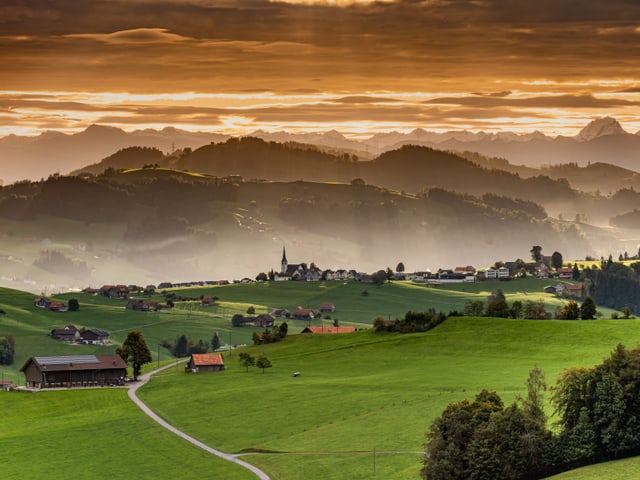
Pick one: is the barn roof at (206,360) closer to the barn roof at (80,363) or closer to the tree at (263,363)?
the barn roof at (80,363)

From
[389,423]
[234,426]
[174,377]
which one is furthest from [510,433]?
[174,377]

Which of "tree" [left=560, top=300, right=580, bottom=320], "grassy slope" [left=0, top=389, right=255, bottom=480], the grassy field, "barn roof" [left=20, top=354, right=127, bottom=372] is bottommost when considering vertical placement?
"grassy slope" [left=0, top=389, right=255, bottom=480]

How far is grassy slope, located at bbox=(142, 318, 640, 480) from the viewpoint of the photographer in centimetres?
9812

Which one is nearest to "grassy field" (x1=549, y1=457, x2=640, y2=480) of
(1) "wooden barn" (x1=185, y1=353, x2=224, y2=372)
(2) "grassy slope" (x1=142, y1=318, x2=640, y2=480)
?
(2) "grassy slope" (x1=142, y1=318, x2=640, y2=480)

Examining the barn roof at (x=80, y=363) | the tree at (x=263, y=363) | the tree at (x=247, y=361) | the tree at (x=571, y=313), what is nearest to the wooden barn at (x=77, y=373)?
the barn roof at (x=80, y=363)

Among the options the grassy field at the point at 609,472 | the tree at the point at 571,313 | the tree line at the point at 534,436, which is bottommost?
the grassy field at the point at 609,472

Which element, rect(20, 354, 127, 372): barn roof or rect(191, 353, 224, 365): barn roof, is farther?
rect(20, 354, 127, 372): barn roof

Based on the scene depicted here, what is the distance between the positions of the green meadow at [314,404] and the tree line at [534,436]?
12.6ft

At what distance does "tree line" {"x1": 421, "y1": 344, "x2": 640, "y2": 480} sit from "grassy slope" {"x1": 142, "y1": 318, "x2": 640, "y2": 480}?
4213mm

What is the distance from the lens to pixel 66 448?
367ft

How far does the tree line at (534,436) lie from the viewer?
272 ft

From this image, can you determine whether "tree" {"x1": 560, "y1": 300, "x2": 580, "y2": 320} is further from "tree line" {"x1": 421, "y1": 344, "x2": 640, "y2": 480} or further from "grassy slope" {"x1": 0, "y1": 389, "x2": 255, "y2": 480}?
"tree line" {"x1": 421, "y1": 344, "x2": 640, "y2": 480}

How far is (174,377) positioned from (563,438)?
280 ft

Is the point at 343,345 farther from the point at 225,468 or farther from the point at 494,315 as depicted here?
the point at 225,468
